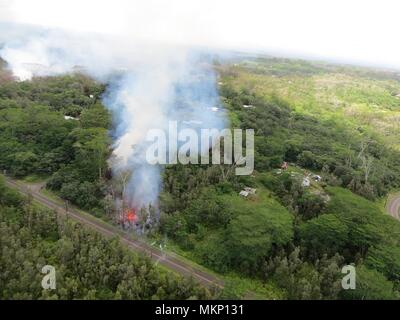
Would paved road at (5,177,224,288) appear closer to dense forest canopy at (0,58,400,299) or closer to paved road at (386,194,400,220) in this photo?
dense forest canopy at (0,58,400,299)

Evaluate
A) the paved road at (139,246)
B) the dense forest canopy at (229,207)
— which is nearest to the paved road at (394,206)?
the dense forest canopy at (229,207)

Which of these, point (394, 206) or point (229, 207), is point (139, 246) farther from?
point (394, 206)

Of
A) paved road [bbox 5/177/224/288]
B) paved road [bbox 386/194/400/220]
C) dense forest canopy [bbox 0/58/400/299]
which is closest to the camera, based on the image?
dense forest canopy [bbox 0/58/400/299]

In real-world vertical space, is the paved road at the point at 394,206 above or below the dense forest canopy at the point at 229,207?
below

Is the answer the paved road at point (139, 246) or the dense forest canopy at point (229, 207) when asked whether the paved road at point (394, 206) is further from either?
the paved road at point (139, 246)

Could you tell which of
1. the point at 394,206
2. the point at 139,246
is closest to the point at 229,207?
the point at 139,246

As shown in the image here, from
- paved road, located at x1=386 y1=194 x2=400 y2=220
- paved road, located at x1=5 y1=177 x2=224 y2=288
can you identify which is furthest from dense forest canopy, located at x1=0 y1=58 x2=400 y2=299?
paved road, located at x1=386 y1=194 x2=400 y2=220

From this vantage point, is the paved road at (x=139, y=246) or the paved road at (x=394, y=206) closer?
the paved road at (x=139, y=246)
